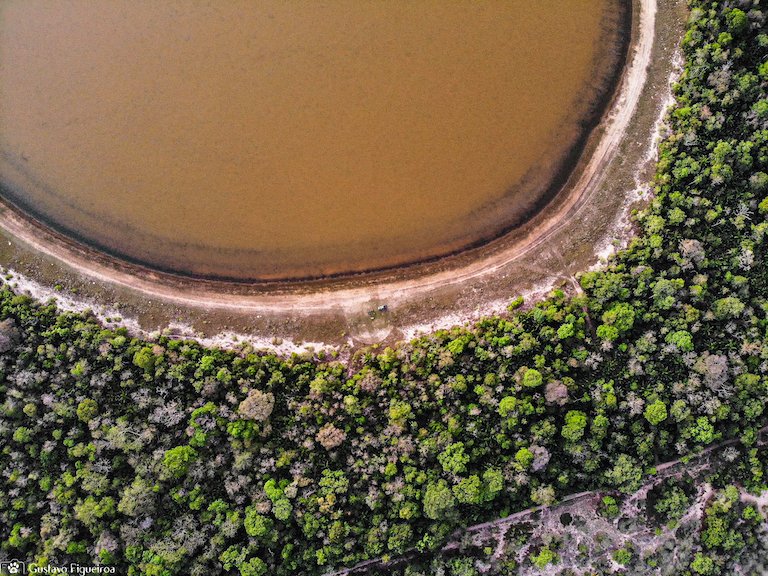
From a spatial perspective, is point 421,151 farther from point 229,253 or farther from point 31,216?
point 31,216

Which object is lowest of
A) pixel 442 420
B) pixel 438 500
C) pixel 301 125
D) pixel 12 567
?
pixel 438 500

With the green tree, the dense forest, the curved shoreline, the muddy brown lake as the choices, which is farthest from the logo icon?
the green tree

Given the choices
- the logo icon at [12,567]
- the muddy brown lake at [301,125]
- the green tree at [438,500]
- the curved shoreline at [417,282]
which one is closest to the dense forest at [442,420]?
the green tree at [438,500]

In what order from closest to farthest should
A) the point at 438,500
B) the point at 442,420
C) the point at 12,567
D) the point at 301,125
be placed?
the point at 438,500 < the point at 12,567 < the point at 442,420 < the point at 301,125

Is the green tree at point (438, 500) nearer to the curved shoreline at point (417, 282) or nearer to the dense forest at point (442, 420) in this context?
the dense forest at point (442, 420)

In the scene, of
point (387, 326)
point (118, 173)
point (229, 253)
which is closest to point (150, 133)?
point (118, 173)

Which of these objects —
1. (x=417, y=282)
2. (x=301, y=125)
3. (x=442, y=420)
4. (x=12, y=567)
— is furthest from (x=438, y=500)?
(x=301, y=125)

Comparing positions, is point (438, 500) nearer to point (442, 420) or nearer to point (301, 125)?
point (442, 420)

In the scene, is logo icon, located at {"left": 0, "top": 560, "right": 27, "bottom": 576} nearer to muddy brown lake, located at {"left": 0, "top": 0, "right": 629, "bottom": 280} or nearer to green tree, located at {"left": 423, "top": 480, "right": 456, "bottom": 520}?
muddy brown lake, located at {"left": 0, "top": 0, "right": 629, "bottom": 280}
